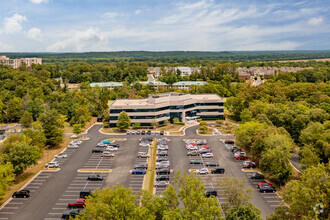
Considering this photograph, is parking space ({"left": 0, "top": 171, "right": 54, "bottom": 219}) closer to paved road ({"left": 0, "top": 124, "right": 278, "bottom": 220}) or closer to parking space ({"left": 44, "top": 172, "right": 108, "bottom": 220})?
paved road ({"left": 0, "top": 124, "right": 278, "bottom": 220})

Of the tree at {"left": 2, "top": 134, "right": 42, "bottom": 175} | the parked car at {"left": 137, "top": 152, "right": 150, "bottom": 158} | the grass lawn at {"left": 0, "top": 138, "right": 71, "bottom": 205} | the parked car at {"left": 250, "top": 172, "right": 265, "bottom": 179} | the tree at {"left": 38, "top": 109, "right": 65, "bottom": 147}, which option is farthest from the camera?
the tree at {"left": 38, "top": 109, "right": 65, "bottom": 147}

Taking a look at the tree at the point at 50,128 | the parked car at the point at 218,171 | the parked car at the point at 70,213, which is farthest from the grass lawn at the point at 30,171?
the parked car at the point at 218,171

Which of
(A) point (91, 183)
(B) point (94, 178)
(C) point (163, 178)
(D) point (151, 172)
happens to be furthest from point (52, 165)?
(C) point (163, 178)

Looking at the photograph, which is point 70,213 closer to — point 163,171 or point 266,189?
point 163,171

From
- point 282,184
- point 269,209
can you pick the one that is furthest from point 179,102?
point 269,209

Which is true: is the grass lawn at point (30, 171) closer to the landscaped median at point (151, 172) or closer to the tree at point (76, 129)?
the tree at point (76, 129)

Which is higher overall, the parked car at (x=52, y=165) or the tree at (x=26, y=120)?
the tree at (x=26, y=120)

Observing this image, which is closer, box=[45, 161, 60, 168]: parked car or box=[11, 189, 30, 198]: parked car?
box=[11, 189, 30, 198]: parked car

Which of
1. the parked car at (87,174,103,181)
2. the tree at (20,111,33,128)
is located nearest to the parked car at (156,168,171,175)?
the parked car at (87,174,103,181)
